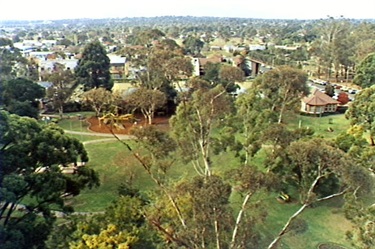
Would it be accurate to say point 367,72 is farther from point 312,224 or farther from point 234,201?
point 234,201

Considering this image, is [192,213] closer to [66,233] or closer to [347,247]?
[66,233]

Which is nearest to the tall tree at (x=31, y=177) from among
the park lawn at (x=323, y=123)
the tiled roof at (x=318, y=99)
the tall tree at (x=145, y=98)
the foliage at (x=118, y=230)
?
the foliage at (x=118, y=230)

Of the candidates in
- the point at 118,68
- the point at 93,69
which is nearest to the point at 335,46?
the point at 118,68

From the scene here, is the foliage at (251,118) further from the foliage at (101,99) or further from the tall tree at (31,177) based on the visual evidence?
the foliage at (101,99)

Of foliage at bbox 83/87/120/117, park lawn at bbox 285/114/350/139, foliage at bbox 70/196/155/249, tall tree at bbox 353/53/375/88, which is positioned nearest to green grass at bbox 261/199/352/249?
foliage at bbox 70/196/155/249

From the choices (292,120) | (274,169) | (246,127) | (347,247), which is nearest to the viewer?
(347,247)

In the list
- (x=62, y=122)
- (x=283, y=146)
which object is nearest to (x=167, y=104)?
(x=62, y=122)
